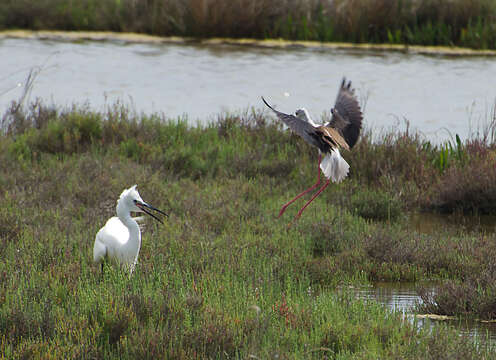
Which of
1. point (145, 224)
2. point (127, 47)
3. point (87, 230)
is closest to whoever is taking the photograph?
point (87, 230)

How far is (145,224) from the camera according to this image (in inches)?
311

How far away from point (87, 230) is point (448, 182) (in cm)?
447

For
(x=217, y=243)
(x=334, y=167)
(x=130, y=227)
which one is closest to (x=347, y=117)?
(x=334, y=167)

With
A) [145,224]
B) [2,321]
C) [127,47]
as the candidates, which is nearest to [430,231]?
[145,224]

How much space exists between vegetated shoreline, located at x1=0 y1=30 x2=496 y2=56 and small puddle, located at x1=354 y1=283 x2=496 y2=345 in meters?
14.4

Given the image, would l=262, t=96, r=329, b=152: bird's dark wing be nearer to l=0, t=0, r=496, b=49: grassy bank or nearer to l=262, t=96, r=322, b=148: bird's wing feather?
l=262, t=96, r=322, b=148: bird's wing feather

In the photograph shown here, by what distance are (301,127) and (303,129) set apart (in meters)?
0.04

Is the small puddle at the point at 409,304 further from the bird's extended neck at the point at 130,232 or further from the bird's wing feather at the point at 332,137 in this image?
the bird's extended neck at the point at 130,232

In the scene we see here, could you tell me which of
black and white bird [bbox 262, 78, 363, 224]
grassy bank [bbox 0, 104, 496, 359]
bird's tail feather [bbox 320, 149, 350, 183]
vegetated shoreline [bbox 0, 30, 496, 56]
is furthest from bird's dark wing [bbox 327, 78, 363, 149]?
vegetated shoreline [bbox 0, 30, 496, 56]

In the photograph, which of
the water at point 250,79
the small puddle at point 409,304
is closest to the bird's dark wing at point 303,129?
the small puddle at point 409,304

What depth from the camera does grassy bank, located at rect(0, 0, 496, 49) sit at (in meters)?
20.1

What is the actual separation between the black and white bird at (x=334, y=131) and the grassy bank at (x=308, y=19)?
12.4 meters

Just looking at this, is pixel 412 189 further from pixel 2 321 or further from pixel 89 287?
pixel 2 321

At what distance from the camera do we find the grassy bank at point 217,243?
4.91 meters
